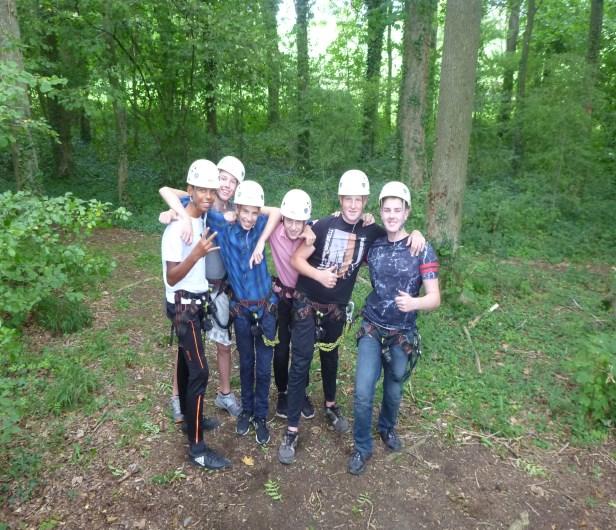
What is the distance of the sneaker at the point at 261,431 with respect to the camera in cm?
396

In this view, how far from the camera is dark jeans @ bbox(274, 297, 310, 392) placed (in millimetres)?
3885

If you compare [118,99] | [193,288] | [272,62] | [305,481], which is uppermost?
[272,62]

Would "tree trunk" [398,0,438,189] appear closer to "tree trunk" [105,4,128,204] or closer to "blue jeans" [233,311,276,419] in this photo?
"tree trunk" [105,4,128,204]

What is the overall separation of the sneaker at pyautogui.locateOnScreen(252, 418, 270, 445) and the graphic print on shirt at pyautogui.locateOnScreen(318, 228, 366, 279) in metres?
1.61

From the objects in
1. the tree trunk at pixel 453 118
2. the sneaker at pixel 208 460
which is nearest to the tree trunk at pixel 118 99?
the tree trunk at pixel 453 118

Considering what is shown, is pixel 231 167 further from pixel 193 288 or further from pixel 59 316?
pixel 59 316

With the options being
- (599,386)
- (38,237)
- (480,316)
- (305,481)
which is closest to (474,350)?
(480,316)

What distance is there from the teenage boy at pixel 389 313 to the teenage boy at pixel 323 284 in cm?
18

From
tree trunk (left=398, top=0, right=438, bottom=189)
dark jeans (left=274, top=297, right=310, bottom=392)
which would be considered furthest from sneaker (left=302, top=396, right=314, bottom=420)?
tree trunk (left=398, top=0, right=438, bottom=189)

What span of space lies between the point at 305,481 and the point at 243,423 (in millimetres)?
853

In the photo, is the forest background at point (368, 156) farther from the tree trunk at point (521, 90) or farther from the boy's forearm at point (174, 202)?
the boy's forearm at point (174, 202)

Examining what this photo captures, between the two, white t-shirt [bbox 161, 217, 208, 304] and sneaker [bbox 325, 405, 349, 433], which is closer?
white t-shirt [bbox 161, 217, 208, 304]

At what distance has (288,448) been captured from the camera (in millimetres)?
3812

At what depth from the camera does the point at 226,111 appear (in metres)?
16.5
